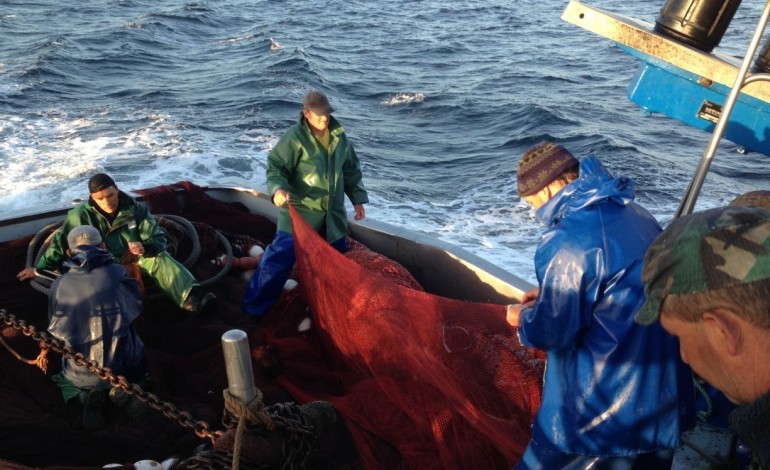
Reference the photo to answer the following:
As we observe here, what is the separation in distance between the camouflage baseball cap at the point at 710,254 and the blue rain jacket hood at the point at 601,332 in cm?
95

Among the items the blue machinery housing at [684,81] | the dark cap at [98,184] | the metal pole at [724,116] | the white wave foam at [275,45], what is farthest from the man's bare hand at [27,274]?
the white wave foam at [275,45]

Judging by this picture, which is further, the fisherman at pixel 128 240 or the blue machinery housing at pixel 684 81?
the fisherman at pixel 128 240

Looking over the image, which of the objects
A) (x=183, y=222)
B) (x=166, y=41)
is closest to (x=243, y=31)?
(x=166, y=41)

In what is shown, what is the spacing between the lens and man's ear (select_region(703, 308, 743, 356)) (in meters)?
1.46

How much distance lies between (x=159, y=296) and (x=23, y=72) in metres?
14.5

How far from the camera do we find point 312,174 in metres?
5.48

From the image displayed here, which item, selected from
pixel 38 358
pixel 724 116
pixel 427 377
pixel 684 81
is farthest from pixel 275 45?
pixel 724 116

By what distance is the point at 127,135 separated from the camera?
13617 mm

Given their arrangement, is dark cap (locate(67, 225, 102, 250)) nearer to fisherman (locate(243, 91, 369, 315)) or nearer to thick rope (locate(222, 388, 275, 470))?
fisherman (locate(243, 91, 369, 315))

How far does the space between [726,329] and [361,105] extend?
15.7m

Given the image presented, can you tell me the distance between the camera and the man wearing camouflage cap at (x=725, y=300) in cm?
142

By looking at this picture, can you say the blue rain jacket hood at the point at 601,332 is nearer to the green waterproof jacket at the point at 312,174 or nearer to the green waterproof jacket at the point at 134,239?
the green waterproof jacket at the point at 312,174

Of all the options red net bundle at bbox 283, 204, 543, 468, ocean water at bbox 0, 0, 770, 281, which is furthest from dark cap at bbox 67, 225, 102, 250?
ocean water at bbox 0, 0, 770, 281

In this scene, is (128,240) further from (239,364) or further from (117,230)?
(239,364)
